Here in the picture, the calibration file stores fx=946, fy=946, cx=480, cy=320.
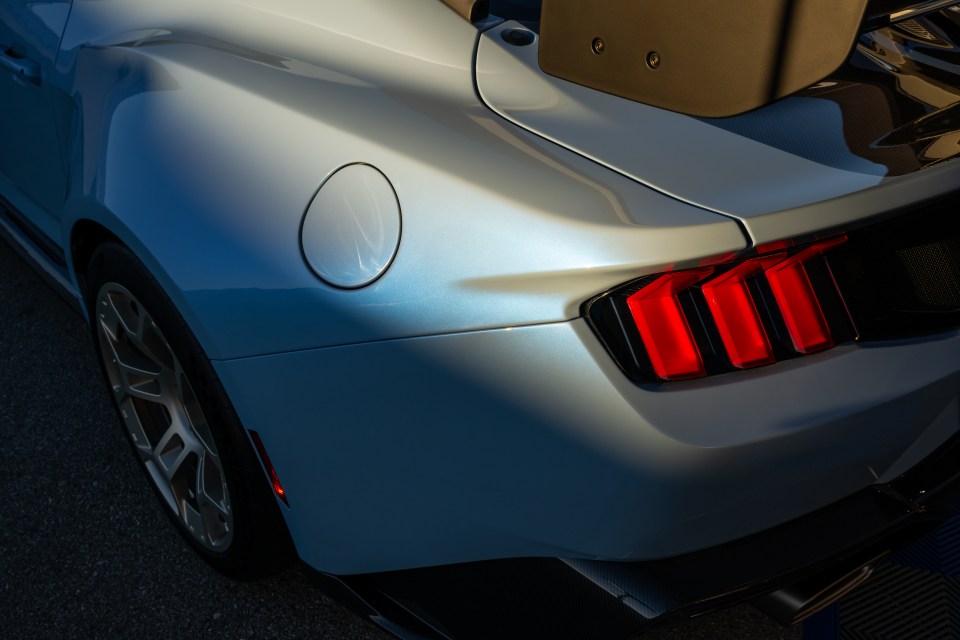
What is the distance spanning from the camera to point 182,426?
2205mm

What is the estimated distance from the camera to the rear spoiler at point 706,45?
3.72 feet

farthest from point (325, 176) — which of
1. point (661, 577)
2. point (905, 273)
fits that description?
point (905, 273)

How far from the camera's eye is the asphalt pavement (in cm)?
218

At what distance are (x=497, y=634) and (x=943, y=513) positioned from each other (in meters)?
0.83

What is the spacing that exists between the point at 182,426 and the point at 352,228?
3.13 feet

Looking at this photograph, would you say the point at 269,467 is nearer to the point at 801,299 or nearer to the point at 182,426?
the point at 182,426

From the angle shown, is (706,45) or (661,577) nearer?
(706,45)

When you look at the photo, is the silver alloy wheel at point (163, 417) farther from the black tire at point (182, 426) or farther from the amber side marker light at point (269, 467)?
the amber side marker light at point (269, 467)

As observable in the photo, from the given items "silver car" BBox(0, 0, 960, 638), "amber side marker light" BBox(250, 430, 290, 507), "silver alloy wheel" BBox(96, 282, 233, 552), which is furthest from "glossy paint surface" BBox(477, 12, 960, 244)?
"silver alloy wheel" BBox(96, 282, 233, 552)

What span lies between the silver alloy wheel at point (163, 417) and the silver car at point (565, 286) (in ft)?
0.77

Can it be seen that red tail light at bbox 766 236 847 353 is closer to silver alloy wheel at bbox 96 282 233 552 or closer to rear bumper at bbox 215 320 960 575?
rear bumper at bbox 215 320 960 575

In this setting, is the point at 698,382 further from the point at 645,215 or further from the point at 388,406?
the point at 388,406

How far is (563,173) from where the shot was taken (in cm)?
137

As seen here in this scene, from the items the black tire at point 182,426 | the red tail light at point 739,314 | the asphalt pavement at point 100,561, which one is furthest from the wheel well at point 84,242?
the red tail light at point 739,314
